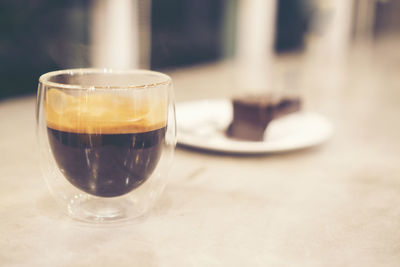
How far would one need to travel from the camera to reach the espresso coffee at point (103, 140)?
53 centimetres

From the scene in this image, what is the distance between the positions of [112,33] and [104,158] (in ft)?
4.07

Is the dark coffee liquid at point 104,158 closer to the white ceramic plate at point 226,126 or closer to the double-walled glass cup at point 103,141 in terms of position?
the double-walled glass cup at point 103,141

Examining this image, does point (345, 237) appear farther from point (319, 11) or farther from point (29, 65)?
point (319, 11)

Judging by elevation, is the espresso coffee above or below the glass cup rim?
below

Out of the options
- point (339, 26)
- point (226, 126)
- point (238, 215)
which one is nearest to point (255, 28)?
point (339, 26)

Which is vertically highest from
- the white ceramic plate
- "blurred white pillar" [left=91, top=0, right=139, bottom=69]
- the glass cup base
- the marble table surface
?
"blurred white pillar" [left=91, top=0, right=139, bottom=69]

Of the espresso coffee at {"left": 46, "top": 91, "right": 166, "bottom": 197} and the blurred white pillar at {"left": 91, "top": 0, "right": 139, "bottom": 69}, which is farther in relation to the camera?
the blurred white pillar at {"left": 91, "top": 0, "right": 139, "bottom": 69}

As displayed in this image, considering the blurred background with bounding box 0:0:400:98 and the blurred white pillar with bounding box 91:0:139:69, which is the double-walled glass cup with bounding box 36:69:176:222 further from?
the blurred white pillar with bounding box 91:0:139:69

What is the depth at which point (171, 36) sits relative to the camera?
2.57m

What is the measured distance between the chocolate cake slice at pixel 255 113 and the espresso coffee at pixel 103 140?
1.06 ft

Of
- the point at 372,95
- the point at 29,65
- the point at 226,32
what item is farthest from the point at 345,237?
the point at 226,32

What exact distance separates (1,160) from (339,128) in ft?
2.20

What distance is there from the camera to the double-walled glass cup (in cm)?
53

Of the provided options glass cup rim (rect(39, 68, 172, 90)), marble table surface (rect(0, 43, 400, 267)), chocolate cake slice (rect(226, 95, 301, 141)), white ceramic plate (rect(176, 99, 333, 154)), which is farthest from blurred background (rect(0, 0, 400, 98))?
glass cup rim (rect(39, 68, 172, 90))
